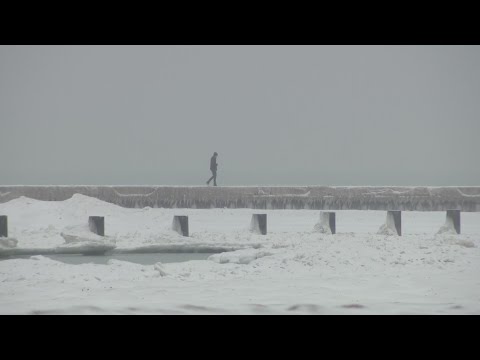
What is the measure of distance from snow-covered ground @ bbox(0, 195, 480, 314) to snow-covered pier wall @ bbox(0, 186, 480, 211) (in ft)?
13.0

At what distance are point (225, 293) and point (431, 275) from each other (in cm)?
313

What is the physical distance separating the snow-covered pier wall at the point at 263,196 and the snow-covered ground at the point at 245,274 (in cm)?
396

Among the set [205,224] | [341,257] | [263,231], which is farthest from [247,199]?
[341,257]

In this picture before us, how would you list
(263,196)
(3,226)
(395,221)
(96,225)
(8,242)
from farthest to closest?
(263,196) → (395,221) → (96,225) → (3,226) → (8,242)

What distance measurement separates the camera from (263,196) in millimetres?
23031

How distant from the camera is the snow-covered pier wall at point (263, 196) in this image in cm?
2255

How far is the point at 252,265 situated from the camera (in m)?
12.2

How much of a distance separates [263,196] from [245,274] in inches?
459

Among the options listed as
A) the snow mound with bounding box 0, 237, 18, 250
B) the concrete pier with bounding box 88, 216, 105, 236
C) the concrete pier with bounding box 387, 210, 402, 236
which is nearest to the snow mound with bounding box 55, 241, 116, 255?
the snow mound with bounding box 0, 237, 18, 250

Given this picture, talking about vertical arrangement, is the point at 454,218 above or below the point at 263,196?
below

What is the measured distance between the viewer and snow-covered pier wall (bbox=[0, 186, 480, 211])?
22.5 m

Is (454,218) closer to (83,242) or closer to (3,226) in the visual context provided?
(83,242)

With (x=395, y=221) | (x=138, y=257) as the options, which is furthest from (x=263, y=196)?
(x=138, y=257)
